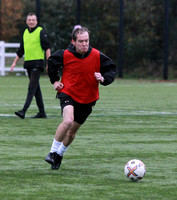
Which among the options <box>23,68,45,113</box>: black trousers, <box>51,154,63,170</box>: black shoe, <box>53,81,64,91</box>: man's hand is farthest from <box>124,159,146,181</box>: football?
<box>23,68,45,113</box>: black trousers

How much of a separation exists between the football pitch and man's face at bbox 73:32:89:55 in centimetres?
138

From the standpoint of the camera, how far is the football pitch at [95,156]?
590cm

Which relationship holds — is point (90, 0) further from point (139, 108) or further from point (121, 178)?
point (121, 178)

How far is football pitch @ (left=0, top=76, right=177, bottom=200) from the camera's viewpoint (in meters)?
5.90

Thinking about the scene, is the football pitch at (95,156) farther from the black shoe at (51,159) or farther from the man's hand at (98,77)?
the man's hand at (98,77)

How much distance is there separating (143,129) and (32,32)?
331 cm

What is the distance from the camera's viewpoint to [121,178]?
6590 millimetres

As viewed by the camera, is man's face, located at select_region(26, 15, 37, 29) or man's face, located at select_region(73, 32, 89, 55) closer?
man's face, located at select_region(73, 32, 89, 55)

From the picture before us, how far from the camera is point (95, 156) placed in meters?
8.09

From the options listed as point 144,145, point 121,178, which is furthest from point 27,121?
point 121,178

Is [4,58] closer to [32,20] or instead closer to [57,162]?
[32,20]

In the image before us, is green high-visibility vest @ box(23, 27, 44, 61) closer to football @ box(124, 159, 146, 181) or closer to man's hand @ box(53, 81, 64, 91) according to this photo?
man's hand @ box(53, 81, 64, 91)

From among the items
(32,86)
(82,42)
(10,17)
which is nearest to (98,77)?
(82,42)

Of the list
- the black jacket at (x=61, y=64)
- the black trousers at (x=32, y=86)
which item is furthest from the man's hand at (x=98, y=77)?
the black trousers at (x=32, y=86)
